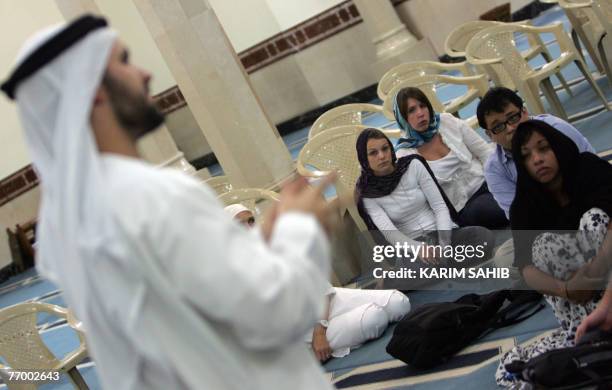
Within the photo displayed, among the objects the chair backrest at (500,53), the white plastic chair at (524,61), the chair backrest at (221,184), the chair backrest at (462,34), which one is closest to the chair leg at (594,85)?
the white plastic chair at (524,61)

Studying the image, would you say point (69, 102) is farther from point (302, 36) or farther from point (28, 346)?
point (302, 36)

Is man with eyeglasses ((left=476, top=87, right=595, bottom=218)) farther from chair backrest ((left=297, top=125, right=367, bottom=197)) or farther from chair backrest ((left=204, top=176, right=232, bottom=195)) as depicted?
chair backrest ((left=204, top=176, right=232, bottom=195))

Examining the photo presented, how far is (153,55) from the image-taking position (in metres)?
14.0

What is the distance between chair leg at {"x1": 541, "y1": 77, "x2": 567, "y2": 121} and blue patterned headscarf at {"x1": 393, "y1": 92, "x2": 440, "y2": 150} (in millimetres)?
1400

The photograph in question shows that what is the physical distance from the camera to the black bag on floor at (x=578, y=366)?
9.71ft

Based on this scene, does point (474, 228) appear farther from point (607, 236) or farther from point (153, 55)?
point (153, 55)

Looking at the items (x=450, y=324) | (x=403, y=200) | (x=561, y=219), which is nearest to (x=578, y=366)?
(x=561, y=219)

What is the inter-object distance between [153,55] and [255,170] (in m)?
7.72

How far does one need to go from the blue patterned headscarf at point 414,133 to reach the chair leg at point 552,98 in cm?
140

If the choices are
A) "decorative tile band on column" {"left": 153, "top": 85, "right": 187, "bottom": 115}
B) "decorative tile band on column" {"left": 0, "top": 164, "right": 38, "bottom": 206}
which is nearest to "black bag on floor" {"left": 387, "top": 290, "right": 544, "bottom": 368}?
"decorative tile band on column" {"left": 153, "top": 85, "right": 187, "bottom": 115}

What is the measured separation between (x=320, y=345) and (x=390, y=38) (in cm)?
769

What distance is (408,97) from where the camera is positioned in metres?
5.44

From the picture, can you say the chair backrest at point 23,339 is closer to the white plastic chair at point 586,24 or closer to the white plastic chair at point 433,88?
the white plastic chair at point 433,88

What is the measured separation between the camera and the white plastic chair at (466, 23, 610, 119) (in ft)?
21.6
